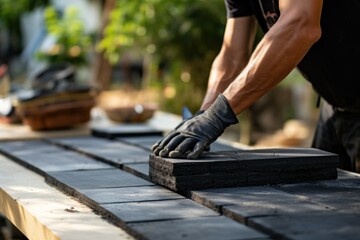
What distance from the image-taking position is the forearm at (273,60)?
124 inches

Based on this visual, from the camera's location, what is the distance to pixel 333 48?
3.73 metres

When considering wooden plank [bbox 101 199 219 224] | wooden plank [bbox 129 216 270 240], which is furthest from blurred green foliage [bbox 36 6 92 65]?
wooden plank [bbox 129 216 270 240]

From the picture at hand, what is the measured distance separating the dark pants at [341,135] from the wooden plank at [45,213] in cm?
147

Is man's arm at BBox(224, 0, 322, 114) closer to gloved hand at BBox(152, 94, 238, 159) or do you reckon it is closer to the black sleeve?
gloved hand at BBox(152, 94, 238, 159)

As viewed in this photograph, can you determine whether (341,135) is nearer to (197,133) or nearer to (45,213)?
(197,133)

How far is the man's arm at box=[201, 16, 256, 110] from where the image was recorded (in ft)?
13.0

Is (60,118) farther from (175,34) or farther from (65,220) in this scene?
(175,34)

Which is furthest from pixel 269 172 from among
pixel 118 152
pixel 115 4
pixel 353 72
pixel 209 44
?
pixel 115 4

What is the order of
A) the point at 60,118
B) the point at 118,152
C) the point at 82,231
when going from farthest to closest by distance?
the point at 60,118 < the point at 118,152 < the point at 82,231

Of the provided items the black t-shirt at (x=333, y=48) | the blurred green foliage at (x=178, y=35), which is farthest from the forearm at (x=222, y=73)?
the blurred green foliage at (x=178, y=35)

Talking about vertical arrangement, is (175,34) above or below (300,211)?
above

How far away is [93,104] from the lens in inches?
234

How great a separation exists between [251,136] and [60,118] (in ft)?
16.1

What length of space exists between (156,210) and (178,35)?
22.9 feet
